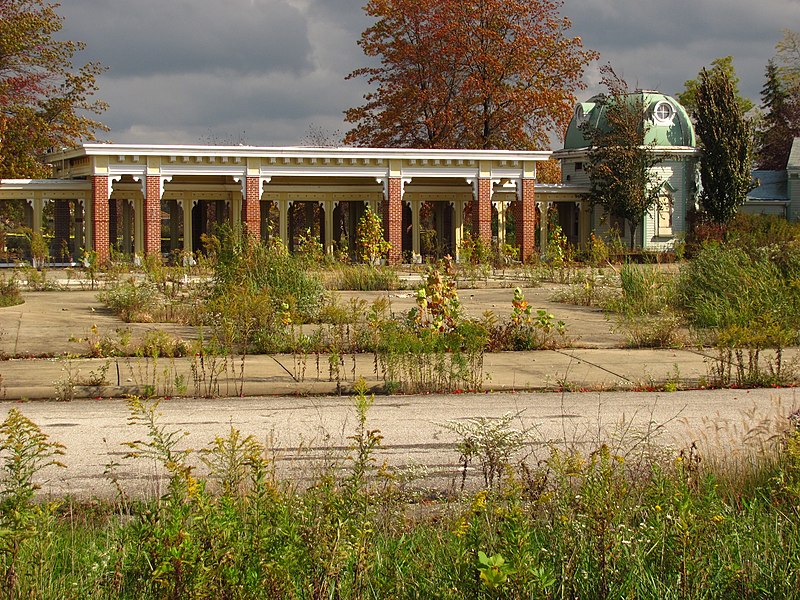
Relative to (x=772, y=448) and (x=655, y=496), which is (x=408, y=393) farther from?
(x=655, y=496)

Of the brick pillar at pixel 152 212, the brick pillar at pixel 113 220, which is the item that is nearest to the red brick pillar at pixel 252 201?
the brick pillar at pixel 152 212

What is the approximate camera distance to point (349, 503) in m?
4.65

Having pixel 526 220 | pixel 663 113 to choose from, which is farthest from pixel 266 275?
pixel 663 113

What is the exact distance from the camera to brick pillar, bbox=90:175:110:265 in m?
37.2

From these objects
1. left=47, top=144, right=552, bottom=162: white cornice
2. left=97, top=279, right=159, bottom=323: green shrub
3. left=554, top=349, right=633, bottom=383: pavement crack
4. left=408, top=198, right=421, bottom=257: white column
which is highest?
left=47, top=144, right=552, bottom=162: white cornice

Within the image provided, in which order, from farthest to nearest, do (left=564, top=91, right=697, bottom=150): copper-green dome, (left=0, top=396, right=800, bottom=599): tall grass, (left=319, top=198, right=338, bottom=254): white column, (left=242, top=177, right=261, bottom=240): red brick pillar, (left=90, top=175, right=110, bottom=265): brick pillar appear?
1. (left=564, top=91, right=697, bottom=150): copper-green dome
2. (left=319, top=198, right=338, bottom=254): white column
3. (left=242, top=177, right=261, bottom=240): red brick pillar
4. (left=90, top=175, right=110, bottom=265): brick pillar
5. (left=0, top=396, right=800, bottom=599): tall grass

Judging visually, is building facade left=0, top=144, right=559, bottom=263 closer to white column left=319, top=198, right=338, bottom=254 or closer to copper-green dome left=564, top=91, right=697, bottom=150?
white column left=319, top=198, right=338, bottom=254

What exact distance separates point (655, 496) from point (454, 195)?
40.8 metres

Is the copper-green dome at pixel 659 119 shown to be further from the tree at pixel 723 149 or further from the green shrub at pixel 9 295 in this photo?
the green shrub at pixel 9 295

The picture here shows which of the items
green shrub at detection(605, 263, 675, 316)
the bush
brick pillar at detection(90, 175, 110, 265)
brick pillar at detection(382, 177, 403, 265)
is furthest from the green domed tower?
the bush

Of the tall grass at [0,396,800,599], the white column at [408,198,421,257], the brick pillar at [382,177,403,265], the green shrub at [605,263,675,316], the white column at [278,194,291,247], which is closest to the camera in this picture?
the tall grass at [0,396,800,599]

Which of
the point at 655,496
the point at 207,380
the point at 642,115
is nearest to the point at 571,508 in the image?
the point at 655,496

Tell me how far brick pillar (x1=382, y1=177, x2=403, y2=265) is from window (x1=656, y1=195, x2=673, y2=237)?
15.1 metres

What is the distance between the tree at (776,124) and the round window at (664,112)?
22361mm
